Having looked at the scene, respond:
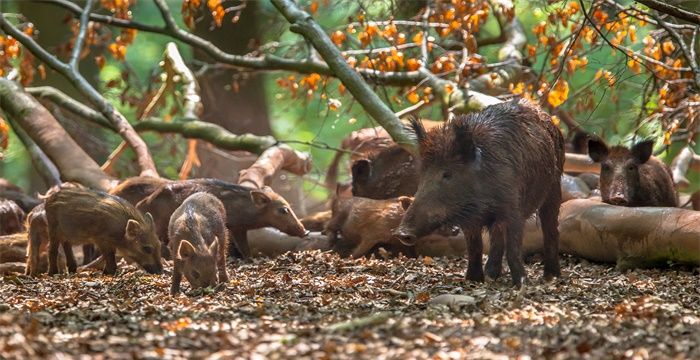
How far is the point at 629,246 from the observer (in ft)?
29.3

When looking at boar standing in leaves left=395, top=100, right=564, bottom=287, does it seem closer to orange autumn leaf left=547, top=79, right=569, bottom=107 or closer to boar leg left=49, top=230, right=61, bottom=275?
orange autumn leaf left=547, top=79, right=569, bottom=107

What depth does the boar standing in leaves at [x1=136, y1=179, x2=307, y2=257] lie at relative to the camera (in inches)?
417

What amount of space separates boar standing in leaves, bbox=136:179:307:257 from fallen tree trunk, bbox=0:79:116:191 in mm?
1372

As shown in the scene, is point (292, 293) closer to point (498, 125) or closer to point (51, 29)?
point (498, 125)

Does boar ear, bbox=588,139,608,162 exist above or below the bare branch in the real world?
below

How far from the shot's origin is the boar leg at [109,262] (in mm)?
9492

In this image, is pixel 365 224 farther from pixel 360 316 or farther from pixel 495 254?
pixel 360 316

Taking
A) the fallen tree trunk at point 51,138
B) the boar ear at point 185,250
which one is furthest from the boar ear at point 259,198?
the boar ear at point 185,250

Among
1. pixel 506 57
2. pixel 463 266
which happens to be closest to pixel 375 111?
pixel 463 266

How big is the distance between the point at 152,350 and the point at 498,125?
388 cm

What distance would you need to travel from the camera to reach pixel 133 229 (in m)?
9.38

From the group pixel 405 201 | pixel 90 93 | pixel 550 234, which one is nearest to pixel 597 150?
pixel 405 201

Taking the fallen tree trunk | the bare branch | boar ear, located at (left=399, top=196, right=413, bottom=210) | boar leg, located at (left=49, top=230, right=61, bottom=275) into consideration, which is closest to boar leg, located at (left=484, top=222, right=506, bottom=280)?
boar ear, located at (left=399, top=196, right=413, bottom=210)

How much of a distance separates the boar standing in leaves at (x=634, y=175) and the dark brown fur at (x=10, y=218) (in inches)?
245
